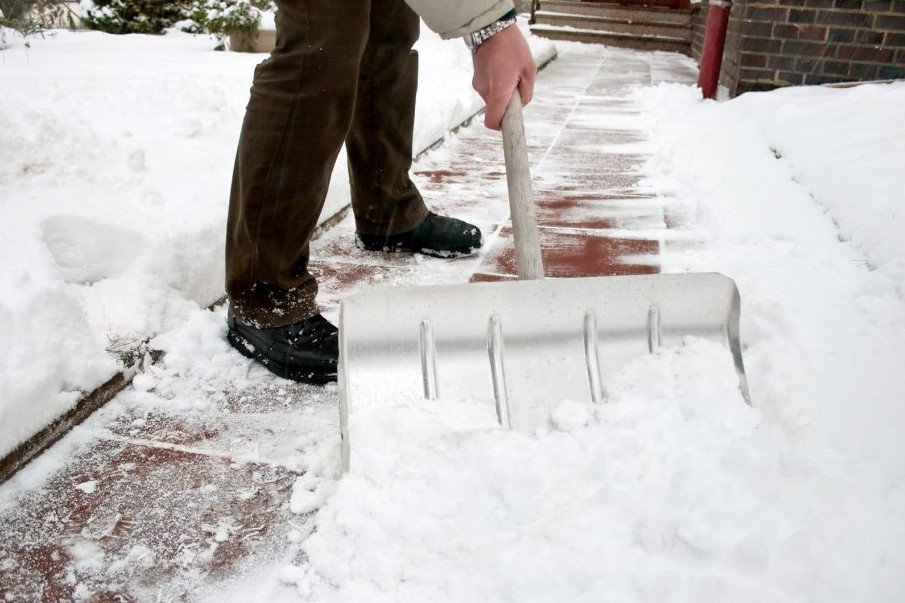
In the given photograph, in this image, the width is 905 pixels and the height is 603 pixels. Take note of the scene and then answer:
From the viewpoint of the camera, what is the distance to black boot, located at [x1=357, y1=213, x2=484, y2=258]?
229cm

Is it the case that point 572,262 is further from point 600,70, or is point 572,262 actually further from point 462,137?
point 600,70

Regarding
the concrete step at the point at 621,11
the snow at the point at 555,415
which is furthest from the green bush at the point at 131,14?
the snow at the point at 555,415

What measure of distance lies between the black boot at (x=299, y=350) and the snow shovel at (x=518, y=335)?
0.38m

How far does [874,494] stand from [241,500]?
1.07 m

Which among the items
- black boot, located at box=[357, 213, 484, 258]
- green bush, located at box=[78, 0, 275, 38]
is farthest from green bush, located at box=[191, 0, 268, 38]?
black boot, located at box=[357, 213, 484, 258]

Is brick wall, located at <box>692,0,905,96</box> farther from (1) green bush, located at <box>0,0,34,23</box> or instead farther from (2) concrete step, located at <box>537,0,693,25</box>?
(1) green bush, located at <box>0,0,34,23</box>

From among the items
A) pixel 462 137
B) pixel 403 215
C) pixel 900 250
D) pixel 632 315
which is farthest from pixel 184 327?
pixel 462 137

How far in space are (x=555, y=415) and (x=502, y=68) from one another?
67 centimetres

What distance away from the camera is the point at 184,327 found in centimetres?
175

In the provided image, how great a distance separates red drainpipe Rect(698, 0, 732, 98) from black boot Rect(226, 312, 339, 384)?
4.61 m

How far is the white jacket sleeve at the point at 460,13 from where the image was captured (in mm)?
1303

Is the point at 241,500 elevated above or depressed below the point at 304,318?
below

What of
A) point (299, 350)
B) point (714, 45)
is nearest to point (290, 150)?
point (299, 350)

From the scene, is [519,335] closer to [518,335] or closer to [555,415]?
[518,335]
